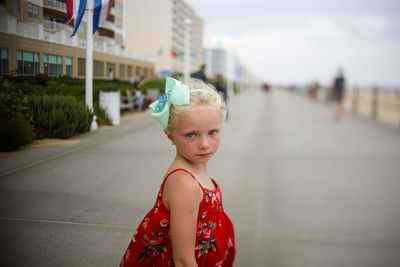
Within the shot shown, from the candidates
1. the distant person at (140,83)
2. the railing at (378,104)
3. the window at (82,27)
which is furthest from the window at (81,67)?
the railing at (378,104)

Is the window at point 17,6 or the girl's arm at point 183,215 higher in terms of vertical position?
the window at point 17,6

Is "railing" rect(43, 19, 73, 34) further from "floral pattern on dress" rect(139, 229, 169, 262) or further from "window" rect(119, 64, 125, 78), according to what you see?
"floral pattern on dress" rect(139, 229, 169, 262)

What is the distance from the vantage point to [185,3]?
1778mm

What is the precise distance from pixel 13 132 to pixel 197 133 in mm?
547

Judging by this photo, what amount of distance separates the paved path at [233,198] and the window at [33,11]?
1.33 ft

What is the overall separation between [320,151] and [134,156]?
19.4ft

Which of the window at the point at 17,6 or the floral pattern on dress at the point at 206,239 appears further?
the floral pattern on dress at the point at 206,239

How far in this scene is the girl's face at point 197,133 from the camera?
1161 millimetres

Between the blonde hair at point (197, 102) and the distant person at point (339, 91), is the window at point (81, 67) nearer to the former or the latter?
the blonde hair at point (197, 102)

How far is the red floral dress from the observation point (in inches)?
50.2

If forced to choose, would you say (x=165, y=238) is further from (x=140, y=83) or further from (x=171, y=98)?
(x=140, y=83)

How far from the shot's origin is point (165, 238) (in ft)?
4.28

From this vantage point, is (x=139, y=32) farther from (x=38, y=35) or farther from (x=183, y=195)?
(x=183, y=195)

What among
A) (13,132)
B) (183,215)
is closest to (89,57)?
(13,132)
